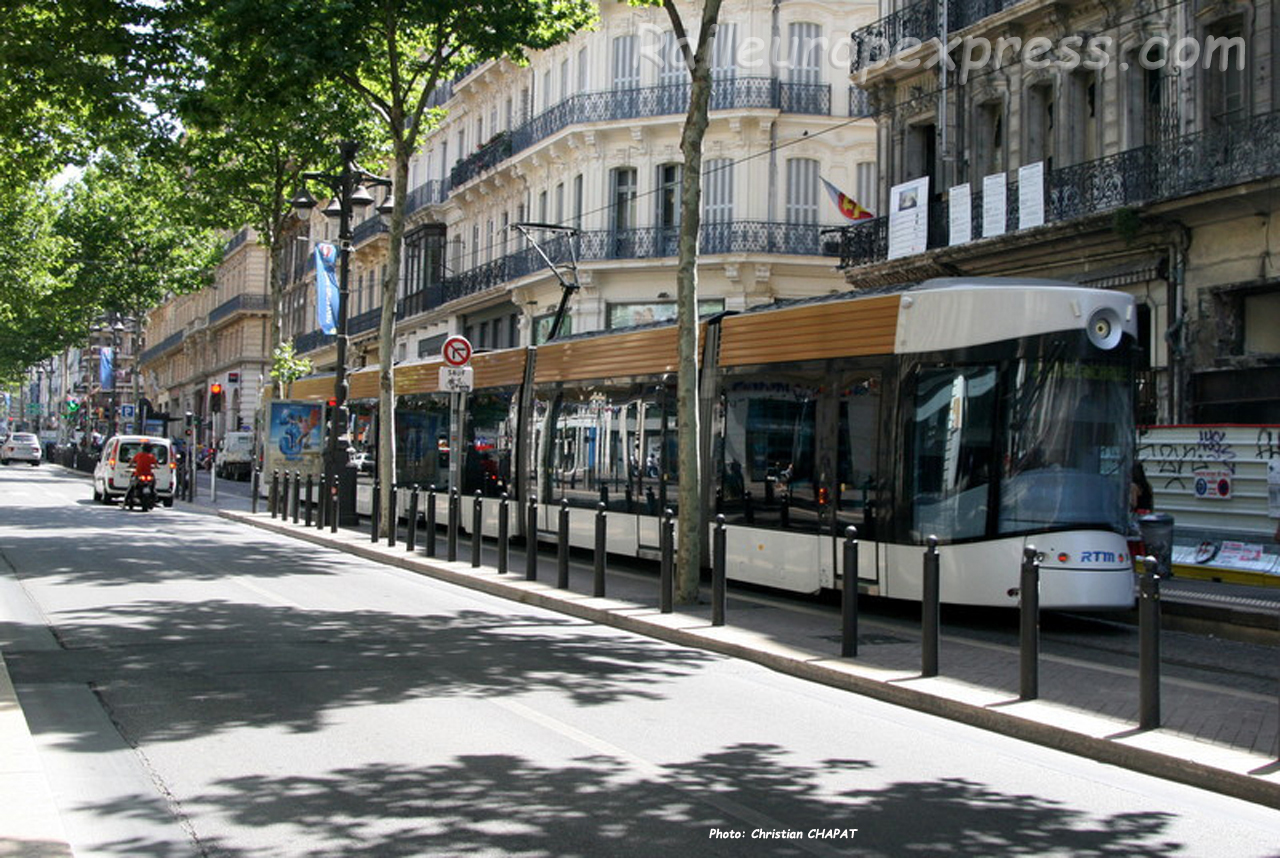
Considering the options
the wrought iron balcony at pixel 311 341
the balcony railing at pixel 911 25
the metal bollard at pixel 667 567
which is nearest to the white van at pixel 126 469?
the balcony railing at pixel 911 25

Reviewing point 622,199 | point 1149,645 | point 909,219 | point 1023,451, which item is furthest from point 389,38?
point 1149,645

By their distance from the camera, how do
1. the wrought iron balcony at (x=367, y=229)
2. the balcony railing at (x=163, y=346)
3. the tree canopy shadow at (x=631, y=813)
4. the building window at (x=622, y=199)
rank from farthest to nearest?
the balcony railing at (x=163, y=346), the wrought iron balcony at (x=367, y=229), the building window at (x=622, y=199), the tree canopy shadow at (x=631, y=813)

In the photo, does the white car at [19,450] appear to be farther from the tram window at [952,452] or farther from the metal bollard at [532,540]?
the tram window at [952,452]

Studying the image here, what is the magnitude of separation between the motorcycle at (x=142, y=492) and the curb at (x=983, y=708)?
61.0 feet

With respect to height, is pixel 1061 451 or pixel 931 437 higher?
pixel 931 437

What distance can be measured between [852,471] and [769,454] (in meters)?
1.49

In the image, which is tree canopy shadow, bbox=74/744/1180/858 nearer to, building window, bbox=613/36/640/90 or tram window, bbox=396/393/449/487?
tram window, bbox=396/393/449/487

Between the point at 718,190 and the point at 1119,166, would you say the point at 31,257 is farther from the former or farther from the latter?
the point at 1119,166

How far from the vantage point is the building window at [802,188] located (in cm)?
3469

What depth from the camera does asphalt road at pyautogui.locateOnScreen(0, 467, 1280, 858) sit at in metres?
5.47

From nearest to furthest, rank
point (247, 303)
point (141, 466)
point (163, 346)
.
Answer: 1. point (141, 466)
2. point (247, 303)
3. point (163, 346)

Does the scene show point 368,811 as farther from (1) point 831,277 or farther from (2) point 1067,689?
(1) point 831,277

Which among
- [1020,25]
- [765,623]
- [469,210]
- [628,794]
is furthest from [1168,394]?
[469,210]

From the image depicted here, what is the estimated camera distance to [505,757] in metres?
6.75
